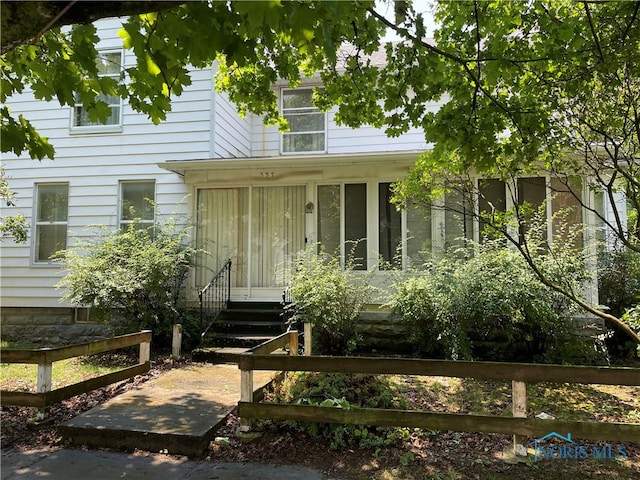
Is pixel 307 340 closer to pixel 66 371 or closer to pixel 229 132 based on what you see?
pixel 66 371

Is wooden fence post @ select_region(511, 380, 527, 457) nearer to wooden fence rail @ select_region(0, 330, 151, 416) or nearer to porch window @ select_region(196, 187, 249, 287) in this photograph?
wooden fence rail @ select_region(0, 330, 151, 416)

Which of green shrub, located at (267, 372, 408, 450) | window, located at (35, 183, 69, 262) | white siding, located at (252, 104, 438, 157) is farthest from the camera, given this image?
white siding, located at (252, 104, 438, 157)

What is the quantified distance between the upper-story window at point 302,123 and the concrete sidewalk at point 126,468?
9.09 m

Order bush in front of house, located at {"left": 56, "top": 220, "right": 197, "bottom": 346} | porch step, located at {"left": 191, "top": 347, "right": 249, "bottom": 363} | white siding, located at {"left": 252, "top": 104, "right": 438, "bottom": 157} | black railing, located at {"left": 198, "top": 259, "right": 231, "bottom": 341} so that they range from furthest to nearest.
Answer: white siding, located at {"left": 252, "top": 104, "right": 438, "bottom": 157}
black railing, located at {"left": 198, "top": 259, "right": 231, "bottom": 341}
bush in front of house, located at {"left": 56, "top": 220, "right": 197, "bottom": 346}
porch step, located at {"left": 191, "top": 347, "right": 249, "bottom": 363}

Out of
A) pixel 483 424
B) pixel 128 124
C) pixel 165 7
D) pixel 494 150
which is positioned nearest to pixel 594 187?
pixel 494 150

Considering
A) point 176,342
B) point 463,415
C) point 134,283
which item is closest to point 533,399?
point 463,415

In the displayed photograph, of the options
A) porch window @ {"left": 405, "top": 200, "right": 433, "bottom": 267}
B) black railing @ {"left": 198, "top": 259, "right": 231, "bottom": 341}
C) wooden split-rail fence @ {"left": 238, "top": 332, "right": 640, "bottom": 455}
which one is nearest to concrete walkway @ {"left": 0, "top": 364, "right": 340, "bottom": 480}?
wooden split-rail fence @ {"left": 238, "top": 332, "right": 640, "bottom": 455}

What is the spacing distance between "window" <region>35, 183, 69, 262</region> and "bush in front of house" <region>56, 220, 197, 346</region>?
2195 millimetres

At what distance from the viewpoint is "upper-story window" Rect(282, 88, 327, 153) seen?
38.7 ft

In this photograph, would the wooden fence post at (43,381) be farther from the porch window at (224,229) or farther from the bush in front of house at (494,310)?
the porch window at (224,229)

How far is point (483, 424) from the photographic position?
3785 millimetres

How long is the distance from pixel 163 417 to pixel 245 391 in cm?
99

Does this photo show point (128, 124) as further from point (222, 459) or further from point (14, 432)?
point (222, 459)

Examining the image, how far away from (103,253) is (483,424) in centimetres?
760
